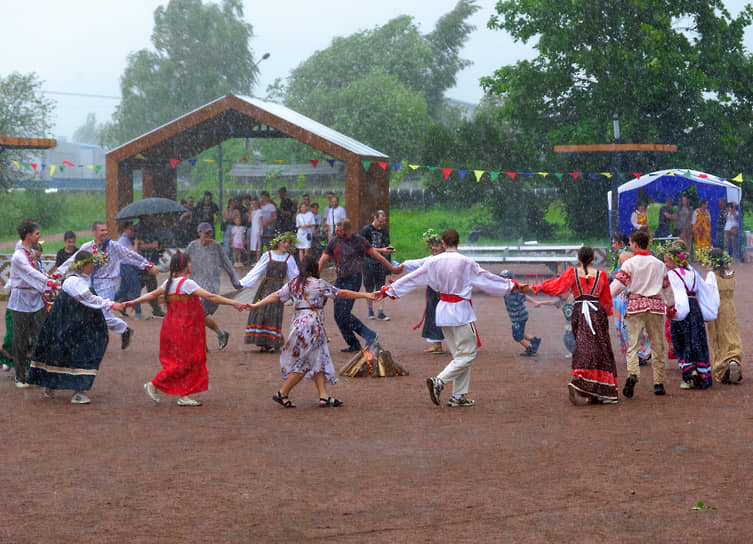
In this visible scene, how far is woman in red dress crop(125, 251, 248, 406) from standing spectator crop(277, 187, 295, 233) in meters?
14.6

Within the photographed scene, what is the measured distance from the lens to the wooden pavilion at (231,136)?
73.2 feet

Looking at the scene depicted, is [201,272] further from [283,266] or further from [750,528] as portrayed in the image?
[750,528]

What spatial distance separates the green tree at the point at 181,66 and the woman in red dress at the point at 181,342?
5265 cm

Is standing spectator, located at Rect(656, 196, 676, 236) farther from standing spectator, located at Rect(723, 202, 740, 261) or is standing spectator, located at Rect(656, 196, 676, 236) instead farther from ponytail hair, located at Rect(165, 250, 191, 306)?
ponytail hair, located at Rect(165, 250, 191, 306)

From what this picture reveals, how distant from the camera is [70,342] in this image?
343 inches

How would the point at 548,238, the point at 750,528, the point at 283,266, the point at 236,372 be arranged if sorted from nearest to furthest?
the point at 750,528
the point at 236,372
the point at 283,266
the point at 548,238

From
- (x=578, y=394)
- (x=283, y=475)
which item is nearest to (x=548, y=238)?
(x=578, y=394)

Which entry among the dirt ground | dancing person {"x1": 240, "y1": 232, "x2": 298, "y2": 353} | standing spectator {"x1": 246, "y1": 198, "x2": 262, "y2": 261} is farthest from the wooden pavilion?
the dirt ground

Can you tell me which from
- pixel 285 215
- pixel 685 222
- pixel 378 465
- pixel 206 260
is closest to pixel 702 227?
pixel 685 222

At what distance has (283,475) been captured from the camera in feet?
20.6

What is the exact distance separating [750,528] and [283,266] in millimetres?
7538

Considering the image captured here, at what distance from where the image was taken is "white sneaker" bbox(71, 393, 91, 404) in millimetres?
8750

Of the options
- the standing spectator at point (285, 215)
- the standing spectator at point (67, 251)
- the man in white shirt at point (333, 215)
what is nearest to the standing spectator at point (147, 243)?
the standing spectator at point (67, 251)

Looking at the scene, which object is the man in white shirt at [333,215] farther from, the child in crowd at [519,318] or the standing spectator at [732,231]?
the child in crowd at [519,318]
